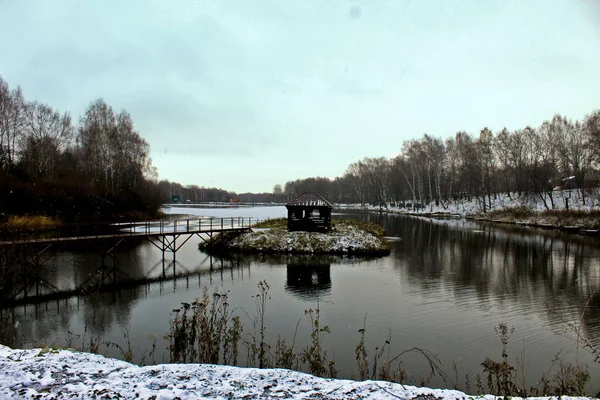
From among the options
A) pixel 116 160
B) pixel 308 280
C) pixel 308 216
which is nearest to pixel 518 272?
pixel 308 280

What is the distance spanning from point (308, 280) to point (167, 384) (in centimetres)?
1196

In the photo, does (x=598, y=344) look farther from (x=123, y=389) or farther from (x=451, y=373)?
(x=123, y=389)

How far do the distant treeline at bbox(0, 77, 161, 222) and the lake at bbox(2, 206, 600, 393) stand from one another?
1783 centimetres

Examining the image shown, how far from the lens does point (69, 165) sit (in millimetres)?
49844

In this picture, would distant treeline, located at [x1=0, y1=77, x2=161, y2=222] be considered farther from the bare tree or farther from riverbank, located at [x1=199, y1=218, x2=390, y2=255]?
riverbank, located at [x1=199, y1=218, x2=390, y2=255]

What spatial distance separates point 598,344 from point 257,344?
8.99 meters

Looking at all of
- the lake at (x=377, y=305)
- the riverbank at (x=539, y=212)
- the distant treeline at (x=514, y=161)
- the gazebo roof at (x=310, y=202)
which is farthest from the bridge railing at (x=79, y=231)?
the distant treeline at (x=514, y=161)

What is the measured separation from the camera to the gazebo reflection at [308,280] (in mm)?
14680

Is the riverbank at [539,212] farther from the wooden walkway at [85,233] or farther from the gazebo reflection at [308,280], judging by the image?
the wooden walkway at [85,233]

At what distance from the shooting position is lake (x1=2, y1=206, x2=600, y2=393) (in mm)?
9070

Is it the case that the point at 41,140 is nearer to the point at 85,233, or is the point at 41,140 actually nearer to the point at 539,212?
the point at 85,233

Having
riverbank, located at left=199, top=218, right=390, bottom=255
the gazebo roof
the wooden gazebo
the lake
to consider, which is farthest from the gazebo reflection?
the gazebo roof

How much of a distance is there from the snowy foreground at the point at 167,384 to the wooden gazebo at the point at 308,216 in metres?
22.9

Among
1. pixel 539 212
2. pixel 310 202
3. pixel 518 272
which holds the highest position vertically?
pixel 310 202
